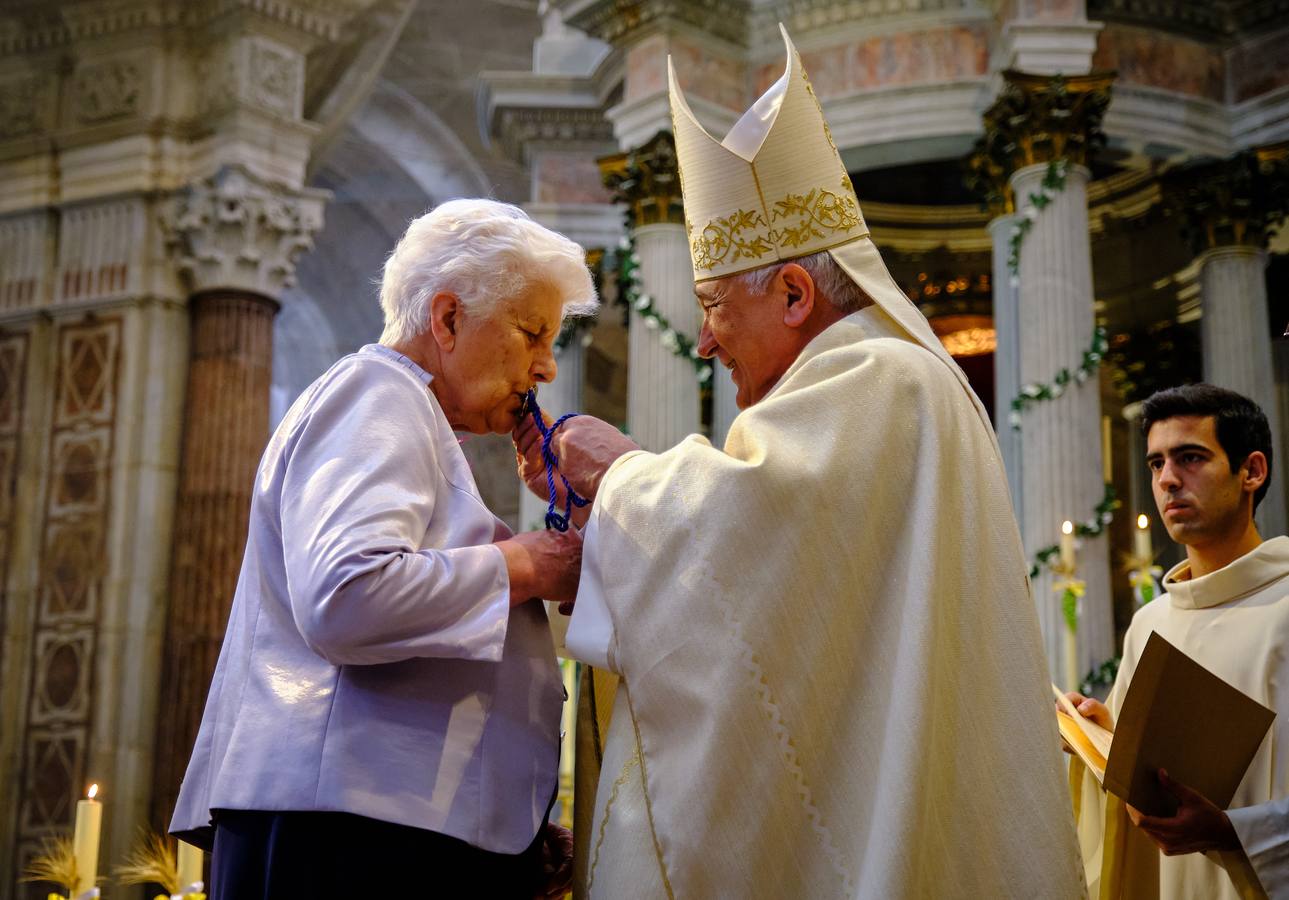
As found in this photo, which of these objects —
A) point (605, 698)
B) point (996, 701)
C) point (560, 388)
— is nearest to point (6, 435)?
point (560, 388)

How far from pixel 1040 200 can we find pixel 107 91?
229 inches

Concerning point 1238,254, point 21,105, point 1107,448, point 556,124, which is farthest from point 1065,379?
point 21,105

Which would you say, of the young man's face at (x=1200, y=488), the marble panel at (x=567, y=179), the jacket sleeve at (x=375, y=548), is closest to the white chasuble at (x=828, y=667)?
the jacket sleeve at (x=375, y=548)

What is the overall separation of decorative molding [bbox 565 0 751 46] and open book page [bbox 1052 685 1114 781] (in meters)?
6.90

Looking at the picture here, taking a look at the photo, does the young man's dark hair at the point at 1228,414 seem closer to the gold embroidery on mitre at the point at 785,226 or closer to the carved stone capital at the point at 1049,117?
the gold embroidery on mitre at the point at 785,226

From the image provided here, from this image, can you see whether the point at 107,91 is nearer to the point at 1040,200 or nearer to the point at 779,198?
the point at 1040,200

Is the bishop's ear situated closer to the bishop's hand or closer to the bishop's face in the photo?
the bishop's face

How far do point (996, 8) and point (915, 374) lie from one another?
7250 millimetres

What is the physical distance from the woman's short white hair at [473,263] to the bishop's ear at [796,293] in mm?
332

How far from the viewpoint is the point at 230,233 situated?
29.2ft

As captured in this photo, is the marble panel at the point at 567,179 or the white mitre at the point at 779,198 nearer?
the white mitre at the point at 779,198

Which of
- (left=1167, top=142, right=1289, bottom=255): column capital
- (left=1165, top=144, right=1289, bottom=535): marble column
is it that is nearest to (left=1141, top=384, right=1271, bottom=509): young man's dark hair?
(left=1165, top=144, right=1289, bottom=535): marble column

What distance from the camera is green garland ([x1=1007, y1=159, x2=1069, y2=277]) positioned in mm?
7953

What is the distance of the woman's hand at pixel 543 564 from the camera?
6.84 feet
